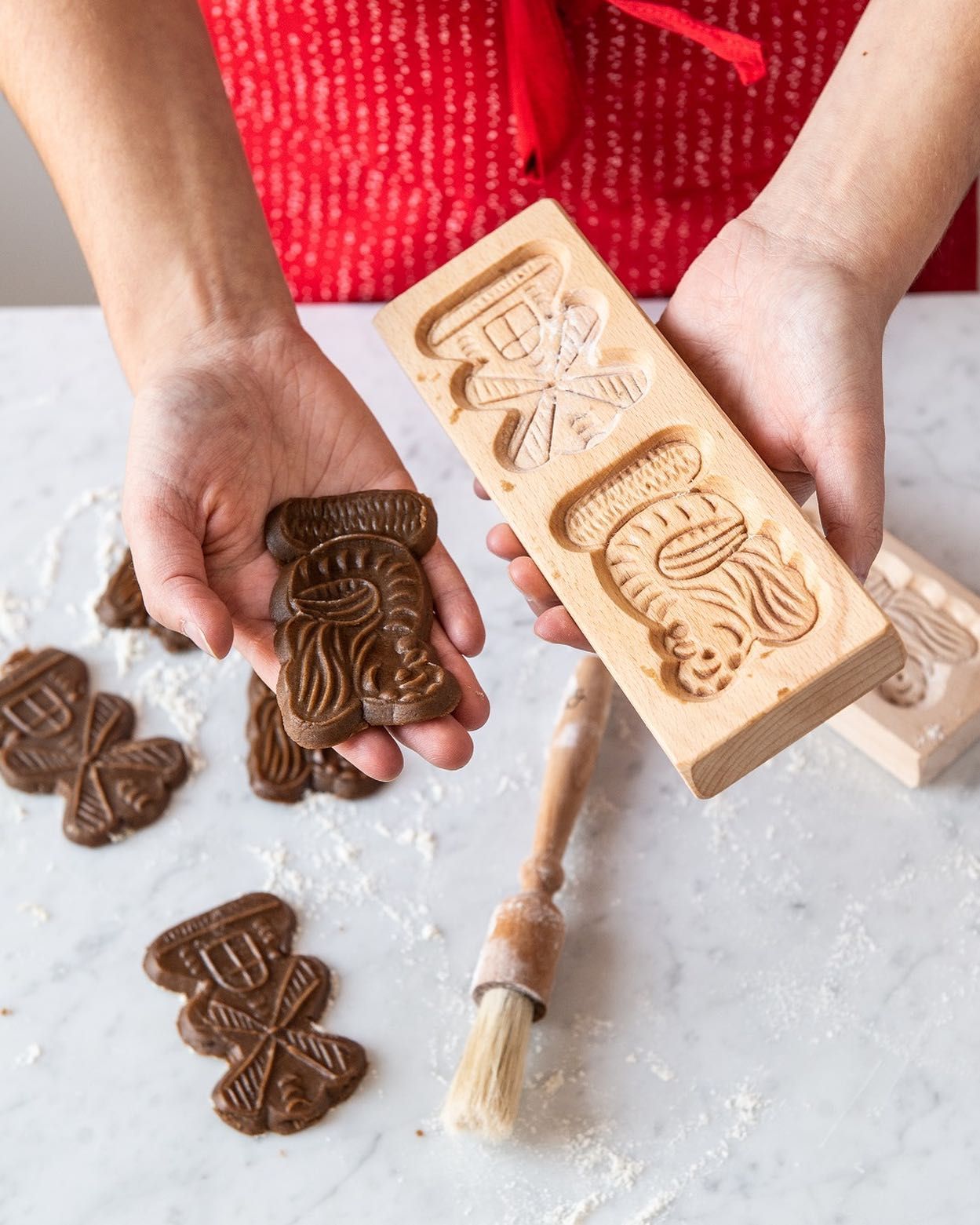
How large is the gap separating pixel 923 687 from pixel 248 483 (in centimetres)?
83

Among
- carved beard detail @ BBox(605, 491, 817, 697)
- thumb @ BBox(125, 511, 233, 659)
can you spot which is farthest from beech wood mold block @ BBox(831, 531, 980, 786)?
thumb @ BBox(125, 511, 233, 659)

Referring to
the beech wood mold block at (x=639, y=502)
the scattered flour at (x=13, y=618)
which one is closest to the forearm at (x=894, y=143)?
the beech wood mold block at (x=639, y=502)

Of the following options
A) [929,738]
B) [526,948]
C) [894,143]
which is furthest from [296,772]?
[894,143]

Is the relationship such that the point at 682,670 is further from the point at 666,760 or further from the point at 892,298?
the point at 892,298

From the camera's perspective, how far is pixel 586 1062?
1.45m

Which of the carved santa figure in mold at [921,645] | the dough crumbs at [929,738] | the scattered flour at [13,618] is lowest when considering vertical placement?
the scattered flour at [13,618]

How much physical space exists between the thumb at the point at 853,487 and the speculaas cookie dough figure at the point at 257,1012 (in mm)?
767

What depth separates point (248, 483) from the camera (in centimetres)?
148

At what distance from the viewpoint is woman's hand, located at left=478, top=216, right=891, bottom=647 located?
1309 mm

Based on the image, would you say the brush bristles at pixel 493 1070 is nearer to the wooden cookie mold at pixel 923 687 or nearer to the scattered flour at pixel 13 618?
the wooden cookie mold at pixel 923 687

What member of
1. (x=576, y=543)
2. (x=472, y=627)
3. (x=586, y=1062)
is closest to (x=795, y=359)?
(x=576, y=543)

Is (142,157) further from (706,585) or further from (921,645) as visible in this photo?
(921,645)

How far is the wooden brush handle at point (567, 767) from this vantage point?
1.52 meters

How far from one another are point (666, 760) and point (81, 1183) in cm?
83
